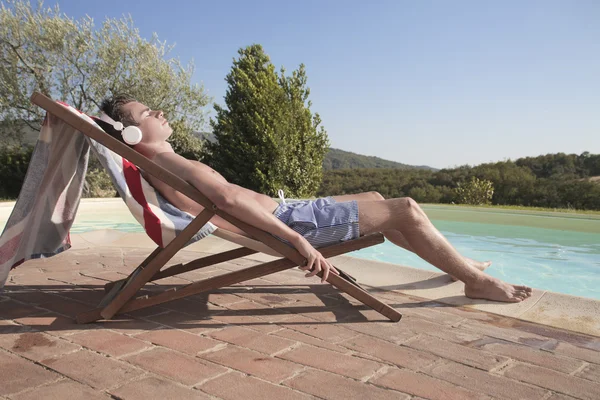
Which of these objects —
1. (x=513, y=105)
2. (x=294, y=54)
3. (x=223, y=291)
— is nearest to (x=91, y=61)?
(x=294, y=54)

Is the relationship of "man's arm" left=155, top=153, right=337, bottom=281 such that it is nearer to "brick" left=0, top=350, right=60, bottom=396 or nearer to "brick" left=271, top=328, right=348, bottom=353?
"brick" left=271, top=328, right=348, bottom=353

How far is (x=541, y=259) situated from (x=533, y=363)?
4777 mm

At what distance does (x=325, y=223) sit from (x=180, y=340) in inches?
34.6

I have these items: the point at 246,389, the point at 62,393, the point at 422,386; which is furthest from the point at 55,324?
the point at 422,386

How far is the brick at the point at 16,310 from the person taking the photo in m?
2.21

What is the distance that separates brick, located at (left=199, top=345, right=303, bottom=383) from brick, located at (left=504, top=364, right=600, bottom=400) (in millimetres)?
798

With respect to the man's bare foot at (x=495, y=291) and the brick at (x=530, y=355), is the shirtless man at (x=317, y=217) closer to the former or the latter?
the man's bare foot at (x=495, y=291)

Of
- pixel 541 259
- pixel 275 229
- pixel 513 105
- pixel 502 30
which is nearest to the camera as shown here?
pixel 275 229

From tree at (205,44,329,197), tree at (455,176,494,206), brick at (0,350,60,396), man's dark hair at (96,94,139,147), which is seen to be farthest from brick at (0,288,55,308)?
tree at (455,176,494,206)

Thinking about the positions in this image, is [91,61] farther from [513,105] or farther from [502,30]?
[513,105]

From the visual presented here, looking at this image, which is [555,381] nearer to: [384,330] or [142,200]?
[384,330]

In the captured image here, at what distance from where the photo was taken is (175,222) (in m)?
2.20

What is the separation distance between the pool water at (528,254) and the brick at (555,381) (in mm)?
3170

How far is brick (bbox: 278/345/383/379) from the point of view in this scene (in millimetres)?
1621
